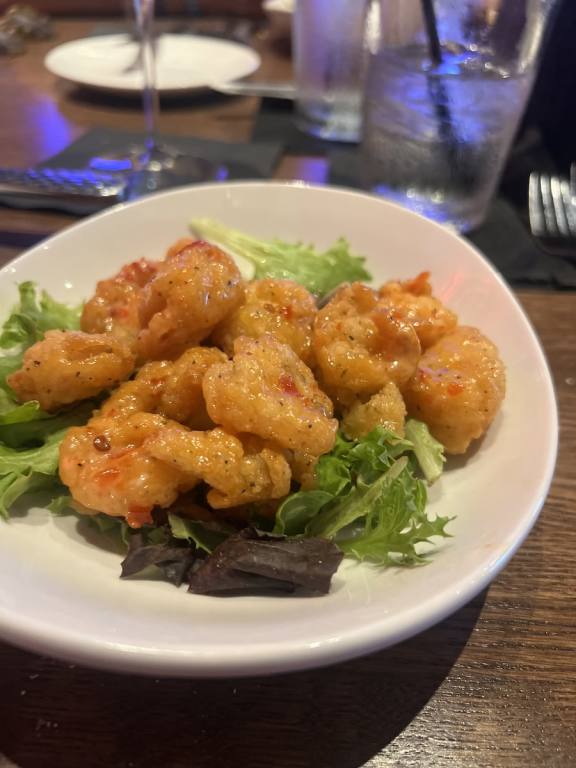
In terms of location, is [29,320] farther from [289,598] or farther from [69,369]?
[289,598]

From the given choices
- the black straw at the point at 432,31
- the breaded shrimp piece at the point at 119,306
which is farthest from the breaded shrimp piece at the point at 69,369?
the black straw at the point at 432,31

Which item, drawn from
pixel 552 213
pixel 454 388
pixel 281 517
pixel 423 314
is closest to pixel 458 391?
pixel 454 388

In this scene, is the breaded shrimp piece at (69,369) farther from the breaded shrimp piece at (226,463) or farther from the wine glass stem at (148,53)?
the wine glass stem at (148,53)

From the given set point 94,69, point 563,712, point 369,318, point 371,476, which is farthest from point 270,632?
point 94,69

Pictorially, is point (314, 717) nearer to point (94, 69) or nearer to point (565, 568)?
point (565, 568)

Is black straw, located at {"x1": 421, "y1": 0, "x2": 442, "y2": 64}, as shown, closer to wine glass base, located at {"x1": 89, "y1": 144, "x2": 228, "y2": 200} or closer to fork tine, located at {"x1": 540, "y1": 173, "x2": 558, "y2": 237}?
fork tine, located at {"x1": 540, "y1": 173, "x2": 558, "y2": 237}

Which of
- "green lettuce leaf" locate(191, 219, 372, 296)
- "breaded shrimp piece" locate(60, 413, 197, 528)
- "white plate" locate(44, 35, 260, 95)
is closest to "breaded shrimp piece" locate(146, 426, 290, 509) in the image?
"breaded shrimp piece" locate(60, 413, 197, 528)
